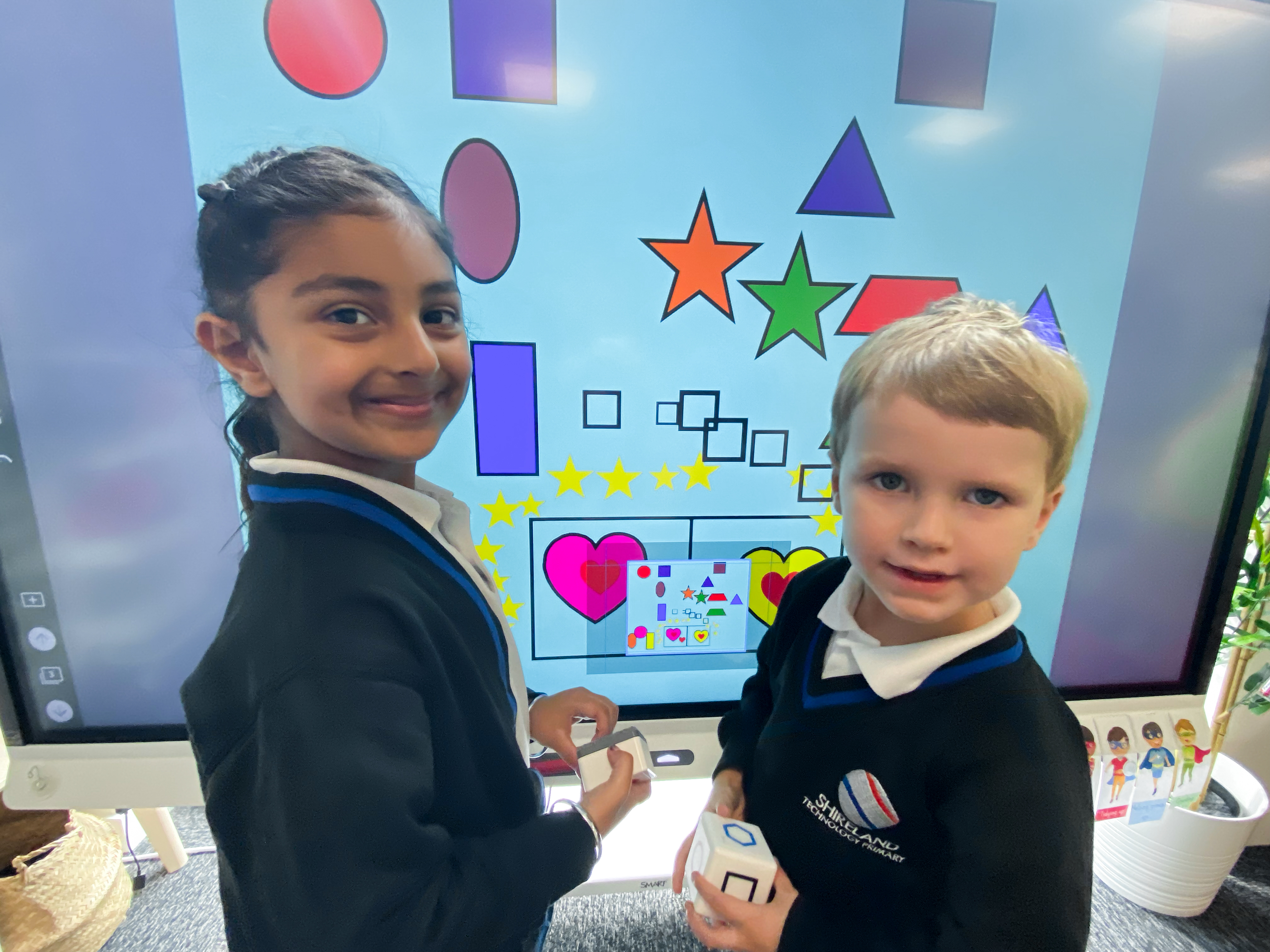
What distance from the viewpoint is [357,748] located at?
41 centimetres

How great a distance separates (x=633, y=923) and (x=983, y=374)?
109 centimetres

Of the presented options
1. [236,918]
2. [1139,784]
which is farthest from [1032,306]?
[236,918]

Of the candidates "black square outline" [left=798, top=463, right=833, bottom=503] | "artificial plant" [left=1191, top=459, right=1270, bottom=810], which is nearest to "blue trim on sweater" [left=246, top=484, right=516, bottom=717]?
"black square outline" [left=798, top=463, right=833, bottom=503]

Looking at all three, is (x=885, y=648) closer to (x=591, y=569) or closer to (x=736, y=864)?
(x=736, y=864)

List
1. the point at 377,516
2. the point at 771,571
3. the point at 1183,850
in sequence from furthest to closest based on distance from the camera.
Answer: the point at 1183,850 < the point at 771,571 < the point at 377,516

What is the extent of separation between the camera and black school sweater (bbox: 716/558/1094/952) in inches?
17.8

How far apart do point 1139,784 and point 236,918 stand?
1.33m

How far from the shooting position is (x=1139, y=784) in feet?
3.27

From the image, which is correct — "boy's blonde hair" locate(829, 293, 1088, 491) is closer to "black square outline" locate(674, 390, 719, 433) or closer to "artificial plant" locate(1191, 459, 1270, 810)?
"black square outline" locate(674, 390, 719, 433)

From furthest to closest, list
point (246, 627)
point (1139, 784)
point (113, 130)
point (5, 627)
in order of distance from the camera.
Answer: point (1139, 784) → point (5, 627) → point (113, 130) → point (246, 627)

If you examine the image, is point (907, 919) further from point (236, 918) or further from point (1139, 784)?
point (1139, 784)

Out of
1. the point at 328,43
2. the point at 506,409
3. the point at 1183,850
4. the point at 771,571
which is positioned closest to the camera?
the point at 328,43

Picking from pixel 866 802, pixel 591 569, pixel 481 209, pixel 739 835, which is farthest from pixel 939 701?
pixel 481 209

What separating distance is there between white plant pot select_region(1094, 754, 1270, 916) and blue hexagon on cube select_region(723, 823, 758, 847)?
0.90 metres
